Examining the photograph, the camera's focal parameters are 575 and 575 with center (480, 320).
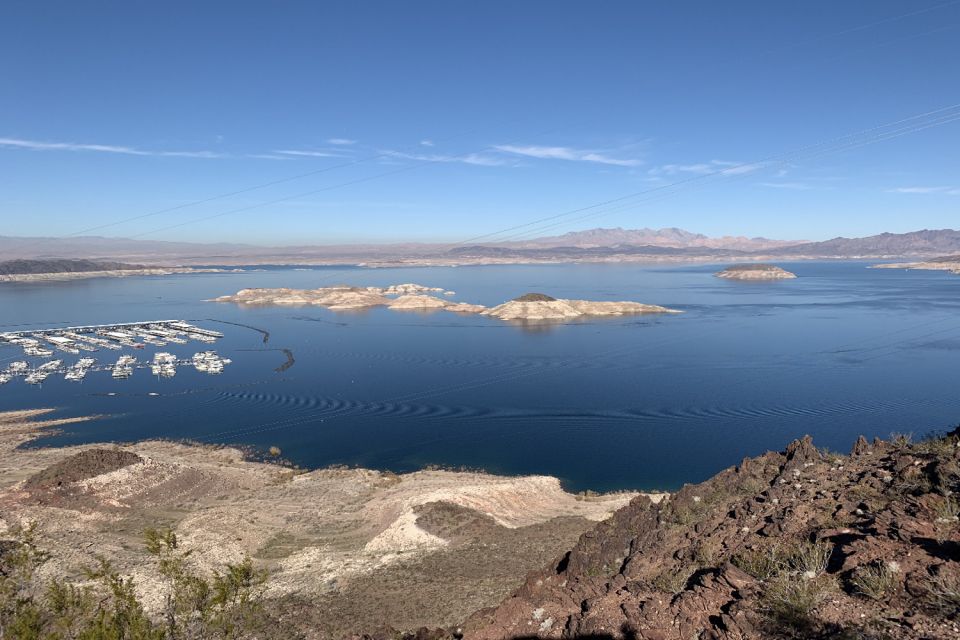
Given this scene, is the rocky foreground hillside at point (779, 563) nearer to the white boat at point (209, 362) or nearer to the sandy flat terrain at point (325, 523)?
the sandy flat terrain at point (325, 523)

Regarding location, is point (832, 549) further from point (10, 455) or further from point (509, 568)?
point (10, 455)

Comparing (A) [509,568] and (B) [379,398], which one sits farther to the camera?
(B) [379,398]

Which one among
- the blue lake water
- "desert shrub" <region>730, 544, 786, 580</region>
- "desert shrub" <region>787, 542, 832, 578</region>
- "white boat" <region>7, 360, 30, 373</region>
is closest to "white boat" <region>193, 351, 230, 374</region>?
the blue lake water

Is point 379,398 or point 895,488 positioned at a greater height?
point 895,488

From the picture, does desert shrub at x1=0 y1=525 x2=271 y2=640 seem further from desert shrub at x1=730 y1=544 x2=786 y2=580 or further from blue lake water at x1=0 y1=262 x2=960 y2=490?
blue lake water at x1=0 y1=262 x2=960 y2=490

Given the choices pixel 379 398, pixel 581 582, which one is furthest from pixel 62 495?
pixel 379 398

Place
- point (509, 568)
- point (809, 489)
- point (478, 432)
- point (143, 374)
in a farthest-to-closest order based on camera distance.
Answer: point (143, 374) < point (478, 432) < point (509, 568) < point (809, 489)

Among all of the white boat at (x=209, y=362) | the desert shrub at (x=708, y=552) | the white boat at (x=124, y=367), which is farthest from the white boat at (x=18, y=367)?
the desert shrub at (x=708, y=552)
